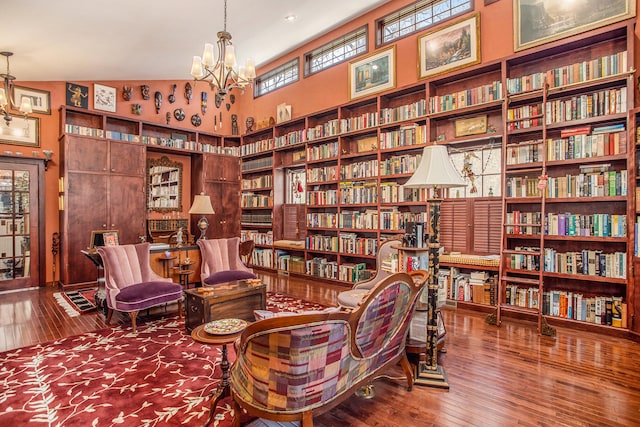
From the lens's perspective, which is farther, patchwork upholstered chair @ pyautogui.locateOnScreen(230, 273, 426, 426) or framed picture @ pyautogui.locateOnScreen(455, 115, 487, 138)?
framed picture @ pyautogui.locateOnScreen(455, 115, 487, 138)

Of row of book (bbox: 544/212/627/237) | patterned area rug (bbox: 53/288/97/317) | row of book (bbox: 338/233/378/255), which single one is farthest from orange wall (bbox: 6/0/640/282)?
row of book (bbox: 338/233/378/255)

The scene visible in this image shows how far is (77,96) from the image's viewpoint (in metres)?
6.04

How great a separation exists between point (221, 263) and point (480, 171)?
155 inches

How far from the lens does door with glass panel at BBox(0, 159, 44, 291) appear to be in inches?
214

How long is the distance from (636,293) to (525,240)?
1153 millimetres

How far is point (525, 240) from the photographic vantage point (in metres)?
4.16

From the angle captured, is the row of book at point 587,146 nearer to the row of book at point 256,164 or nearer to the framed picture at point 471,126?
the framed picture at point 471,126

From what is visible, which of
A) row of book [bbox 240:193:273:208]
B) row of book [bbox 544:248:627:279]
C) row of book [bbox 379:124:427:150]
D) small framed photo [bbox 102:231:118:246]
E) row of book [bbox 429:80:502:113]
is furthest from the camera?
row of book [bbox 240:193:273:208]

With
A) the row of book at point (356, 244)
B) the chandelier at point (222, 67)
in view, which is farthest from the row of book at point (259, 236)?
the chandelier at point (222, 67)

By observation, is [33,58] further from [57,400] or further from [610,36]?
[610,36]

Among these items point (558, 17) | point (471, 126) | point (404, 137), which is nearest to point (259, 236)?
point (404, 137)

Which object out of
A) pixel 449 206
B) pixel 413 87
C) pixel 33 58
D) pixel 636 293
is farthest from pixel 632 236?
pixel 33 58

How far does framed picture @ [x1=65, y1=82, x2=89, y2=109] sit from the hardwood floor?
392cm

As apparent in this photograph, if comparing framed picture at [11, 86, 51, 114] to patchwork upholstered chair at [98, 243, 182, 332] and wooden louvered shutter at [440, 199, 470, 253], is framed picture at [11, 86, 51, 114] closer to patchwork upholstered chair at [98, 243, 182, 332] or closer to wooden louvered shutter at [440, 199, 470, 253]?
patchwork upholstered chair at [98, 243, 182, 332]
